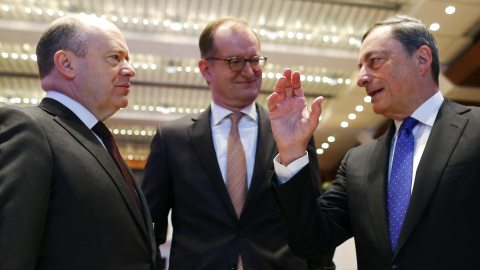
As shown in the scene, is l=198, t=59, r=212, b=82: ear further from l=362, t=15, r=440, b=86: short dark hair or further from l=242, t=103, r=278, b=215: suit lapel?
l=362, t=15, r=440, b=86: short dark hair

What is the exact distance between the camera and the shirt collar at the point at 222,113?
8.66ft

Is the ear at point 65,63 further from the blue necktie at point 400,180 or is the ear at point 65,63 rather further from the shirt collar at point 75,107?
the blue necktie at point 400,180

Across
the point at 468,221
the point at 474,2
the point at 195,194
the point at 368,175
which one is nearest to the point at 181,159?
the point at 195,194

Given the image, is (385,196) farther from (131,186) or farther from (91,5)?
(91,5)

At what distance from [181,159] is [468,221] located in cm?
134

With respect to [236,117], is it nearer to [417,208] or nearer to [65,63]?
[65,63]

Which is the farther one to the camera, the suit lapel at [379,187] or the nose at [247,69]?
the nose at [247,69]

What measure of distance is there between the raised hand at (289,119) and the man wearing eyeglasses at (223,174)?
0.25m

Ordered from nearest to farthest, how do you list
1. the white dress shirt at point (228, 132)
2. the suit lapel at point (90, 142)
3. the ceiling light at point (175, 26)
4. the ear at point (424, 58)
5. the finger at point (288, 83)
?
the suit lapel at point (90, 142) → the finger at point (288, 83) → the ear at point (424, 58) → the white dress shirt at point (228, 132) → the ceiling light at point (175, 26)

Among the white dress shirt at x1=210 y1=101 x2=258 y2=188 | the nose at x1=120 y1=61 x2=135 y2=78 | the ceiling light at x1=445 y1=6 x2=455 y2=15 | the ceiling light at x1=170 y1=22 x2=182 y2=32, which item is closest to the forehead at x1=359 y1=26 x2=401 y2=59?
the white dress shirt at x1=210 y1=101 x2=258 y2=188

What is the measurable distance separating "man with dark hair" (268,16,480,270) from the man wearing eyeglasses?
0.21 m

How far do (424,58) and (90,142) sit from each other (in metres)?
1.47

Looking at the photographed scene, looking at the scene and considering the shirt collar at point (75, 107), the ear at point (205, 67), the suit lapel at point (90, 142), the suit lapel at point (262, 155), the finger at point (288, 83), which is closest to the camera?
the suit lapel at point (90, 142)

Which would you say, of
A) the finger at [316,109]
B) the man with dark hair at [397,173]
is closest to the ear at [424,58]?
the man with dark hair at [397,173]
